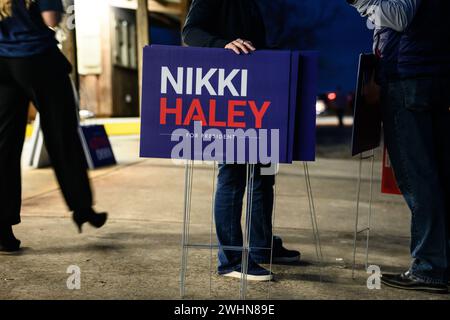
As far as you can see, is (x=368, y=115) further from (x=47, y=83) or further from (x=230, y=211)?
(x=47, y=83)

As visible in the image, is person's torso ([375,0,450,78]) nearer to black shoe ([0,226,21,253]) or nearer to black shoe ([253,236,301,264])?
black shoe ([253,236,301,264])

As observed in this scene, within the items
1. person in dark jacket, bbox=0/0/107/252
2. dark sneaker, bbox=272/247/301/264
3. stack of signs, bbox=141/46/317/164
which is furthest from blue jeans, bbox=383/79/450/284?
person in dark jacket, bbox=0/0/107/252

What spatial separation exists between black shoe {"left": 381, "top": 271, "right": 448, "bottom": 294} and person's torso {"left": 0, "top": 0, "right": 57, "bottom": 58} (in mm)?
2229

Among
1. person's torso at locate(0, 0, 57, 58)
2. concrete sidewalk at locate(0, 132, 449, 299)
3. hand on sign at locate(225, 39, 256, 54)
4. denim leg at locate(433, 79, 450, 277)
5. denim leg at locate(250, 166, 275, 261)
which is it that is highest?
person's torso at locate(0, 0, 57, 58)

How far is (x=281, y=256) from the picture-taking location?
135 inches

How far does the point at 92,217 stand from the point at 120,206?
1963 millimetres

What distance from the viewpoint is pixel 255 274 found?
9.80 feet

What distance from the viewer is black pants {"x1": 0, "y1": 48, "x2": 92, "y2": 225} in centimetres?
297

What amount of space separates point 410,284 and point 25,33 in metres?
2.42

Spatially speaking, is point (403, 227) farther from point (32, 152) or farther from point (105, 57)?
point (105, 57)

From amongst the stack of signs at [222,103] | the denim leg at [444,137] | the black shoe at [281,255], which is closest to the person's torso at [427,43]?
the denim leg at [444,137]

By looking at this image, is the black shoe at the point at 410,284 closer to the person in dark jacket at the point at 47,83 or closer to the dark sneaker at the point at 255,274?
the dark sneaker at the point at 255,274

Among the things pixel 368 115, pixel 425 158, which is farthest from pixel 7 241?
pixel 425 158

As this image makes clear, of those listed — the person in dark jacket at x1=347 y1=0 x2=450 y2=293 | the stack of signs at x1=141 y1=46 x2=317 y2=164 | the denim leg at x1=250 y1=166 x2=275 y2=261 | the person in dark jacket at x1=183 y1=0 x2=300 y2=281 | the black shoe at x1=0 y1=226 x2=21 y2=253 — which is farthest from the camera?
the black shoe at x1=0 y1=226 x2=21 y2=253
